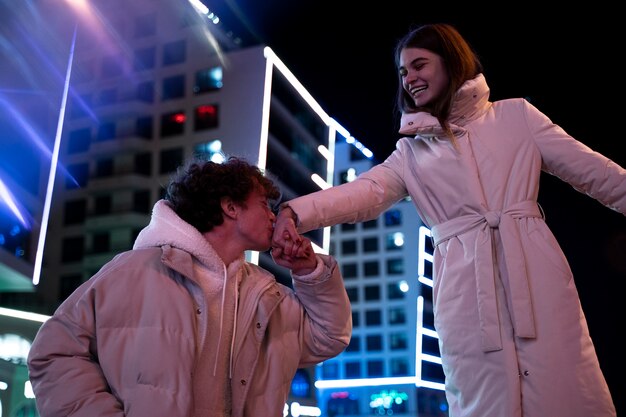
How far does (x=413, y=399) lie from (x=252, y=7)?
101ft

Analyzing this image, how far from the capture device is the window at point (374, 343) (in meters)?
32.0

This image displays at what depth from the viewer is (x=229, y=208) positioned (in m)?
1.63

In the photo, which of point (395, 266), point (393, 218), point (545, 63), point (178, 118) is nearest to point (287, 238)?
point (545, 63)

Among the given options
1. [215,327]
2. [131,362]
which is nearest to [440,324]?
[215,327]

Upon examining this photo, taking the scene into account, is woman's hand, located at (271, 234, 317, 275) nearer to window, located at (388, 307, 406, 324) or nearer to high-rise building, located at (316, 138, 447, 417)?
high-rise building, located at (316, 138, 447, 417)

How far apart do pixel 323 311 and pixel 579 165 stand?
0.75 metres

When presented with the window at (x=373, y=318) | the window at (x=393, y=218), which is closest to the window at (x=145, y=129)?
the window at (x=393, y=218)

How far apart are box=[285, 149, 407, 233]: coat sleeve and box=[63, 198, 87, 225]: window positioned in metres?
18.1

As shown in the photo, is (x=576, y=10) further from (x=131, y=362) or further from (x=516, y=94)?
(x=131, y=362)

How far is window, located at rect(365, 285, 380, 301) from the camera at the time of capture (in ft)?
104

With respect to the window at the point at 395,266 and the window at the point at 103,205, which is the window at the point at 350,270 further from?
the window at the point at 103,205

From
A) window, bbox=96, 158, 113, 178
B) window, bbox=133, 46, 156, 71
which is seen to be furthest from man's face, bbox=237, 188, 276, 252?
window, bbox=96, 158, 113, 178

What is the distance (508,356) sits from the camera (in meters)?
1.38

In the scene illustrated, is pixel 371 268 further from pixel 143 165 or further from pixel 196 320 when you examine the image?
pixel 196 320
